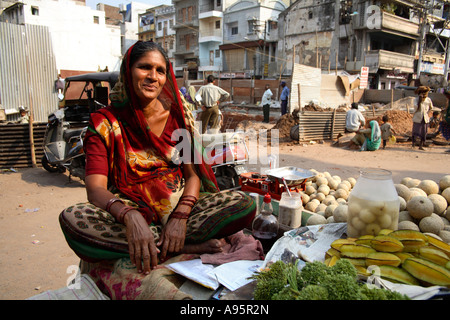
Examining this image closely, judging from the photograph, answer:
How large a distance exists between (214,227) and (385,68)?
26.3 m

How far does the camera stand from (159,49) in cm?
219

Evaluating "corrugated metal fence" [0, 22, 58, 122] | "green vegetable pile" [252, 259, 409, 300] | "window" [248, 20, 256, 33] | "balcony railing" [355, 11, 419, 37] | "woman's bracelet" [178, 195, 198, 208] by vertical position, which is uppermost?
"window" [248, 20, 256, 33]

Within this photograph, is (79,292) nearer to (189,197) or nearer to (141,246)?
(141,246)

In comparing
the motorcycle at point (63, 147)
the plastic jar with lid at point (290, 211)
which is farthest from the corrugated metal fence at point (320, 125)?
the plastic jar with lid at point (290, 211)

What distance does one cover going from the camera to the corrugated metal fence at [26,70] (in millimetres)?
9539

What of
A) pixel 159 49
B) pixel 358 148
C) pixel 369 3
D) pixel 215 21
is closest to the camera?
pixel 159 49

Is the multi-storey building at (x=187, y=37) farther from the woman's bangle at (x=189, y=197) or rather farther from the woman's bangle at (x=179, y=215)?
the woman's bangle at (x=179, y=215)

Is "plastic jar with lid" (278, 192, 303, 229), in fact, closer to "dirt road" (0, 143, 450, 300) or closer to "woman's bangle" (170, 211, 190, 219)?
"woman's bangle" (170, 211, 190, 219)

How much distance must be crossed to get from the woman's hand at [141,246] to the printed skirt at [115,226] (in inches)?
5.3

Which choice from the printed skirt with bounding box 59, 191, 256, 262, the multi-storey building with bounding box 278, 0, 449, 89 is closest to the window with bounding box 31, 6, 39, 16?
the multi-storey building with bounding box 278, 0, 449, 89

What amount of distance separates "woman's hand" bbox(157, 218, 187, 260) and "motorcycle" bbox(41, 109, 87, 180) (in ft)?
14.4

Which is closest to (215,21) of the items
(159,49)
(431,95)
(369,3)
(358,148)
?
(369,3)

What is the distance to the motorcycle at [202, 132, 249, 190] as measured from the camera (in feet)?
16.4
